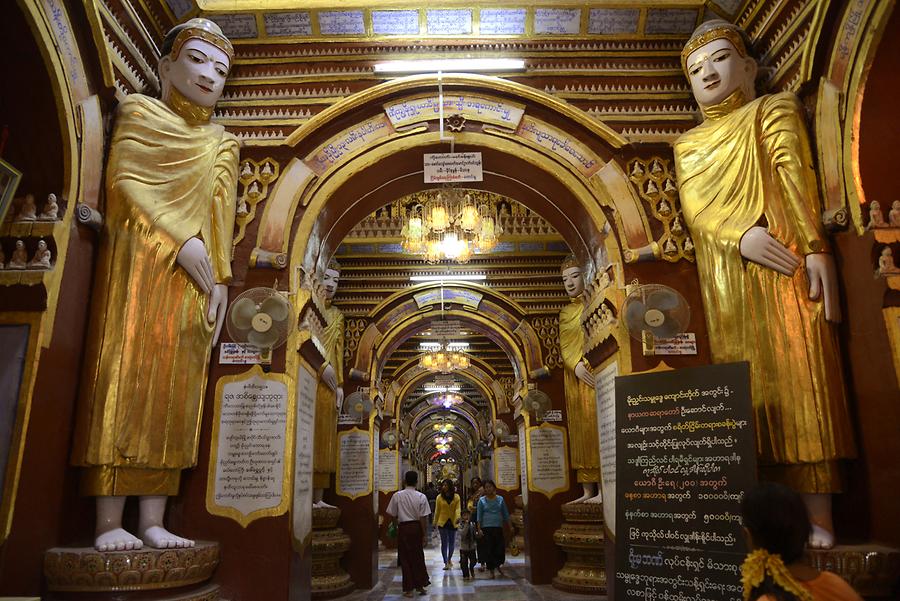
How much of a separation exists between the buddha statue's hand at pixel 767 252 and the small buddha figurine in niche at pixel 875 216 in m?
0.45

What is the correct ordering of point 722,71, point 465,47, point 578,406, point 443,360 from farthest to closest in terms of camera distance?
point 443,360 → point 578,406 → point 465,47 → point 722,71

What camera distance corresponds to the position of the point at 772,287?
390 centimetres

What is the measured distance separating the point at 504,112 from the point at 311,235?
1.96 meters

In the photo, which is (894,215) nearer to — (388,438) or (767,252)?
(767,252)

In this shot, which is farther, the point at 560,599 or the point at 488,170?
the point at 560,599

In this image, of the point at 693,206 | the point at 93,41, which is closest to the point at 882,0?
the point at 693,206

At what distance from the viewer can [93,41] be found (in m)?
3.64

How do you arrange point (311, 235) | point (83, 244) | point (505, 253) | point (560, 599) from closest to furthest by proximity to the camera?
point (83, 244), point (311, 235), point (560, 599), point (505, 253)

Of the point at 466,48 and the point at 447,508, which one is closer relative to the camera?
the point at 466,48

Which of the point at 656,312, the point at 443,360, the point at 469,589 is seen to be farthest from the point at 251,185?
the point at 443,360

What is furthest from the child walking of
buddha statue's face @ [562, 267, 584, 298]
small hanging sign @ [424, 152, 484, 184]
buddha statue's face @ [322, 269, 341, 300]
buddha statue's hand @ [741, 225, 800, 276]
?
buddha statue's hand @ [741, 225, 800, 276]

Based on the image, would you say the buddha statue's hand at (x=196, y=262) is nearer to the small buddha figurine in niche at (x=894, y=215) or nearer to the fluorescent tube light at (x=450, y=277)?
the small buddha figurine in niche at (x=894, y=215)

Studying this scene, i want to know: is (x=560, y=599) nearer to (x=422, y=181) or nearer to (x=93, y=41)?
(x=422, y=181)

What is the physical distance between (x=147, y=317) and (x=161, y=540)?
1.36 meters
